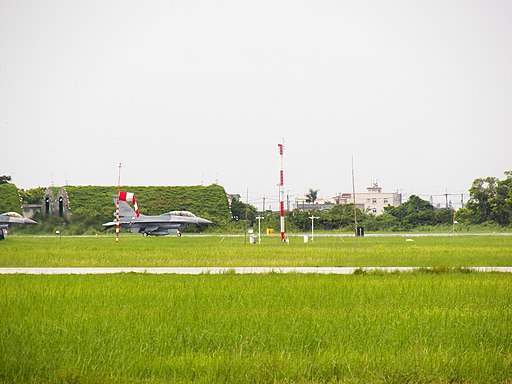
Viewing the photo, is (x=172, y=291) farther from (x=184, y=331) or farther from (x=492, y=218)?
(x=492, y=218)

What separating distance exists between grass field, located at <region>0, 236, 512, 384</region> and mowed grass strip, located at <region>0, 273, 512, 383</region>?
0.02m

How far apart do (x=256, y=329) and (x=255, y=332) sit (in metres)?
0.26

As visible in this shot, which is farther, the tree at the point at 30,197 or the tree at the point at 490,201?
the tree at the point at 30,197

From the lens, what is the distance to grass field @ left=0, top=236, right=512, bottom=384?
327 inches

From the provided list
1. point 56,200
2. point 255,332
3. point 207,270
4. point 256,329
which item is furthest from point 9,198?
point 255,332

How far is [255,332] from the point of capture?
415 inches

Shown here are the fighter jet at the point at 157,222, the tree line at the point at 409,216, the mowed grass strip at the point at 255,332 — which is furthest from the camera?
the tree line at the point at 409,216

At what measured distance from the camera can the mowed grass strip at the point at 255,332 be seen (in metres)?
8.29

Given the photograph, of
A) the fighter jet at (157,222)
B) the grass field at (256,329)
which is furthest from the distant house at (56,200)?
the grass field at (256,329)

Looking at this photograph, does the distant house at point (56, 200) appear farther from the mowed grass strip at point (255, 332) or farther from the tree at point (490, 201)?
the mowed grass strip at point (255, 332)

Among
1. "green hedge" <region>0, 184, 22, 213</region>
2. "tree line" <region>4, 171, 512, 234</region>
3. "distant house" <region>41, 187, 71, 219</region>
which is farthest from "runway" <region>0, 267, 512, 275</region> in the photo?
"green hedge" <region>0, 184, 22, 213</region>

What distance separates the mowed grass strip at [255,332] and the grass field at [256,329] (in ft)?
0.07

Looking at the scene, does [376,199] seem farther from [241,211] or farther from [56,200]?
[56,200]

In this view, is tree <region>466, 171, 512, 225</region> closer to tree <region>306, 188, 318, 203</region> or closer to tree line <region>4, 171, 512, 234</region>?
tree line <region>4, 171, 512, 234</region>
